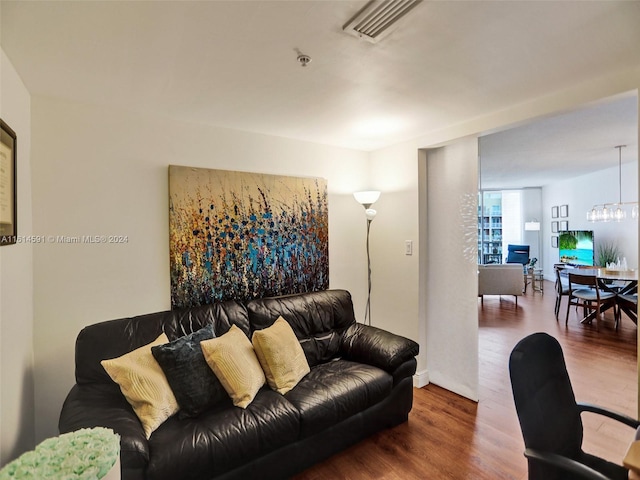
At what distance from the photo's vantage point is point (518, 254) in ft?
28.0

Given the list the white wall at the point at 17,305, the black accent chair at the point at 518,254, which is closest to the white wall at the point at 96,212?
the white wall at the point at 17,305

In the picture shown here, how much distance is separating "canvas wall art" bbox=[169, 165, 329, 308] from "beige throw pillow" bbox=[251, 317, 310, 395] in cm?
64

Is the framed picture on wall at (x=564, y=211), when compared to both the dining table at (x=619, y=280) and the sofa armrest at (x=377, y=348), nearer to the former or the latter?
the dining table at (x=619, y=280)

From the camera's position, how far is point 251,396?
2.00 m

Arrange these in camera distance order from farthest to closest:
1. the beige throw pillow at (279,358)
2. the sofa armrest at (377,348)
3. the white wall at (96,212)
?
the sofa armrest at (377,348) < the beige throw pillow at (279,358) < the white wall at (96,212)

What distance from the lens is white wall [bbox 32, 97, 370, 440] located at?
2092 millimetres

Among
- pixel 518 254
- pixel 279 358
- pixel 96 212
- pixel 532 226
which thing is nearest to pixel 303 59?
pixel 96 212

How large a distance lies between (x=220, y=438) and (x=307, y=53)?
201 cm

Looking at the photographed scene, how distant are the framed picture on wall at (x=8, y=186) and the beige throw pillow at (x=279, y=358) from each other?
1.45 meters

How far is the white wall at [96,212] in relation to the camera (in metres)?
2.09

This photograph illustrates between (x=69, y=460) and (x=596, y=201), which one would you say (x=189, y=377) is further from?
(x=596, y=201)

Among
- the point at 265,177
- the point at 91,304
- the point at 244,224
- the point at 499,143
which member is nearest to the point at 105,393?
the point at 91,304

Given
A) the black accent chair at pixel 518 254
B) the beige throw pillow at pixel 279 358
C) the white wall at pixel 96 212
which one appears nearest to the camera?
the white wall at pixel 96 212

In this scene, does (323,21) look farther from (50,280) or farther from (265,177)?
(50,280)
